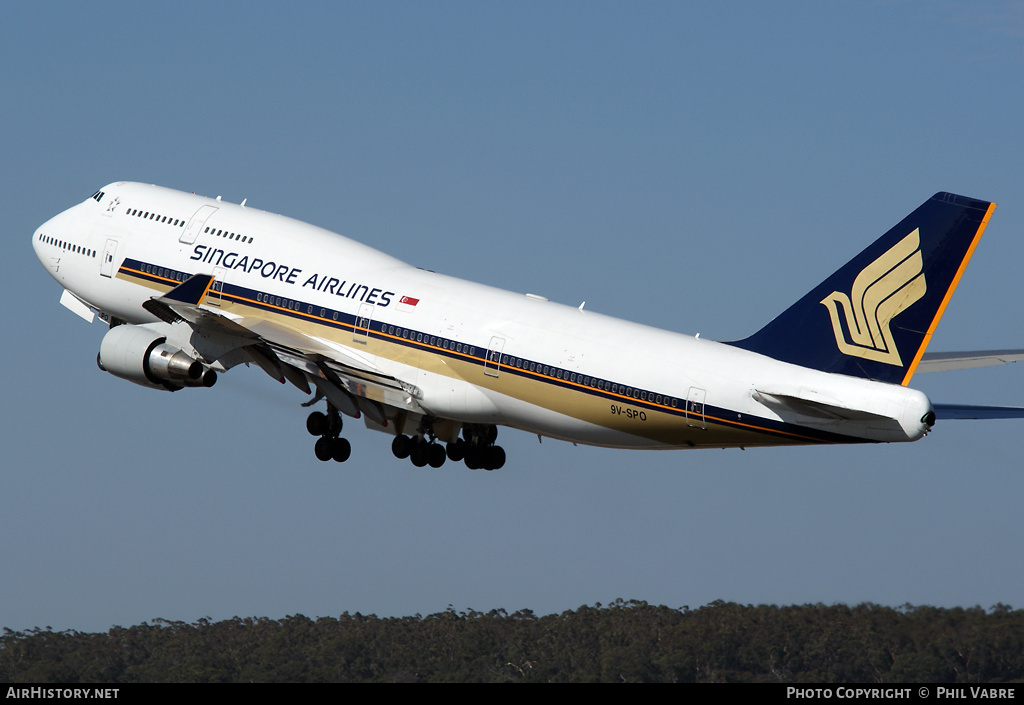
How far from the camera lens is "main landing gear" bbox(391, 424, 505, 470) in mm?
42000

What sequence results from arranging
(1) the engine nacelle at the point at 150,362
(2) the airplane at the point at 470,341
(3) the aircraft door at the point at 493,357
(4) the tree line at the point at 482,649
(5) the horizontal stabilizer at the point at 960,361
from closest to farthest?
(2) the airplane at the point at 470,341, (5) the horizontal stabilizer at the point at 960,361, (3) the aircraft door at the point at 493,357, (1) the engine nacelle at the point at 150,362, (4) the tree line at the point at 482,649

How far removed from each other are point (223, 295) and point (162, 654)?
45.2 metres

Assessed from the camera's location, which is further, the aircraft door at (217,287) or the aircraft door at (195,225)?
the aircraft door at (195,225)

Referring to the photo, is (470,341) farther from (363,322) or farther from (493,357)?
(363,322)

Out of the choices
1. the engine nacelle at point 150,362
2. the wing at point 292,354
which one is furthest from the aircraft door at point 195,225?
the engine nacelle at point 150,362

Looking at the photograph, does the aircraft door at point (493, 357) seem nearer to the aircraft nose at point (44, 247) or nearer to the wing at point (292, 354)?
the wing at point (292, 354)

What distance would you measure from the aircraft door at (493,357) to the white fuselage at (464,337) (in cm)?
3

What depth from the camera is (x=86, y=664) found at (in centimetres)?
7944

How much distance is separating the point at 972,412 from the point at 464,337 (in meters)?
12.2

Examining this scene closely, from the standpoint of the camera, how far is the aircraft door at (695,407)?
34625mm

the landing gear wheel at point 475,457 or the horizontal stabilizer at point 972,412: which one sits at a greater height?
the landing gear wheel at point 475,457

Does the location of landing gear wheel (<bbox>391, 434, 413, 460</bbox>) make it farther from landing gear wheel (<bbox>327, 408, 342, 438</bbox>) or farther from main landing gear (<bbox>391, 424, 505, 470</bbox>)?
landing gear wheel (<bbox>327, 408, 342, 438</bbox>)

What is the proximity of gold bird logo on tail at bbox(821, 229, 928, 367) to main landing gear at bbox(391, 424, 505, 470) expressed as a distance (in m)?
11.5

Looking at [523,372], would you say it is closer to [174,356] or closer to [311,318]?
[311,318]
